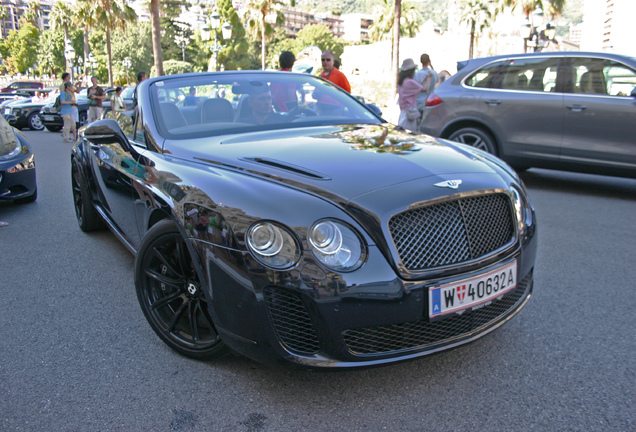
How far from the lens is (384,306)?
2.08 m

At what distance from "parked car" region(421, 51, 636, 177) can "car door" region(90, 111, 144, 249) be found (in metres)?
4.78

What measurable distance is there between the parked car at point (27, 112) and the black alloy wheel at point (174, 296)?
19366mm

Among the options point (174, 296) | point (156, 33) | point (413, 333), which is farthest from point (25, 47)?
point (413, 333)

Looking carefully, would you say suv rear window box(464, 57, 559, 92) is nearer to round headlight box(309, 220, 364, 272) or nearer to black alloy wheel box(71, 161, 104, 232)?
black alloy wheel box(71, 161, 104, 232)

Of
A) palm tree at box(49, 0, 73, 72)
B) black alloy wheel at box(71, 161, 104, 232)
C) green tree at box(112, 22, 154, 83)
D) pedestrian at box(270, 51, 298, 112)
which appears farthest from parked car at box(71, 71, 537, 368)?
green tree at box(112, 22, 154, 83)

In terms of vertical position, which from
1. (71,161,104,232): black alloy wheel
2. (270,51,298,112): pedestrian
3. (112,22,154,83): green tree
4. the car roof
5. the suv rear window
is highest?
(112,22,154,83): green tree

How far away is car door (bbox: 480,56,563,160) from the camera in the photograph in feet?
21.8

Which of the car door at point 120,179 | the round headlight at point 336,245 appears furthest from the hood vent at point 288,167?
the car door at point 120,179

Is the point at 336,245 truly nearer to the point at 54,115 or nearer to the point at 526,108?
the point at 526,108

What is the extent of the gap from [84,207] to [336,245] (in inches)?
136

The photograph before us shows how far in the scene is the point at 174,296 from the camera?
2.66 m

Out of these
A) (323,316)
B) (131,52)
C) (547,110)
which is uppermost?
(131,52)

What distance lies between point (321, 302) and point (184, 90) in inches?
83.1

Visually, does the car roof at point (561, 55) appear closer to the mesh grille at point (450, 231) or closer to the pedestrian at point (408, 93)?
the pedestrian at point (408, 93)
